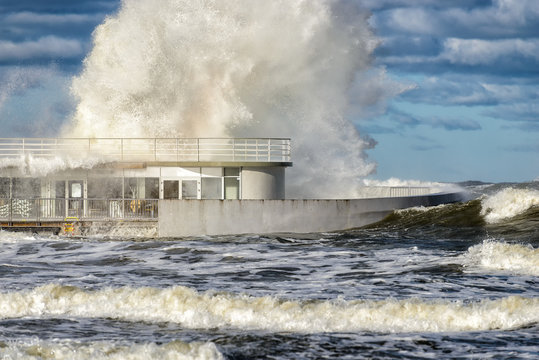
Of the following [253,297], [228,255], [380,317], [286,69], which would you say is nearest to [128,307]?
[253,297]

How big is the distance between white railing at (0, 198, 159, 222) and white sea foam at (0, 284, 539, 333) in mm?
15474

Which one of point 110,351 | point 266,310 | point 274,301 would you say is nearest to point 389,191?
point 274,301

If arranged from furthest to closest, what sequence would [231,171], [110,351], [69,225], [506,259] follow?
[231,171] < [69,225] < [506,259] < [110,351]

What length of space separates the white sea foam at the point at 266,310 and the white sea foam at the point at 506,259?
15.7 ft

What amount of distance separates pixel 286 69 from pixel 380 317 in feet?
97.0

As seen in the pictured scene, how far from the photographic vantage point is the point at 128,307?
15523 millimetres

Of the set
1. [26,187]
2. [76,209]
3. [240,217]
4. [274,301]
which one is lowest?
[274,301]

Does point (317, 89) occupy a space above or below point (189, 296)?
above

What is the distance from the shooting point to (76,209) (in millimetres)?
32531

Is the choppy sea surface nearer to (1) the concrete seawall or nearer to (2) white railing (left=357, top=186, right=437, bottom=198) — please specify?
(1) the concrete seawall

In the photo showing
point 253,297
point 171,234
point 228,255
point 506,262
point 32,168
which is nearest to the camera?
point 253,297

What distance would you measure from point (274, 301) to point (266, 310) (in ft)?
1.17

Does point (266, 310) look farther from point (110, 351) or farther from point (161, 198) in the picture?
point (161, 198)

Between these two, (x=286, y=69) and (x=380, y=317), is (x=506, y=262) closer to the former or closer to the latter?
(x=380, y=317)
